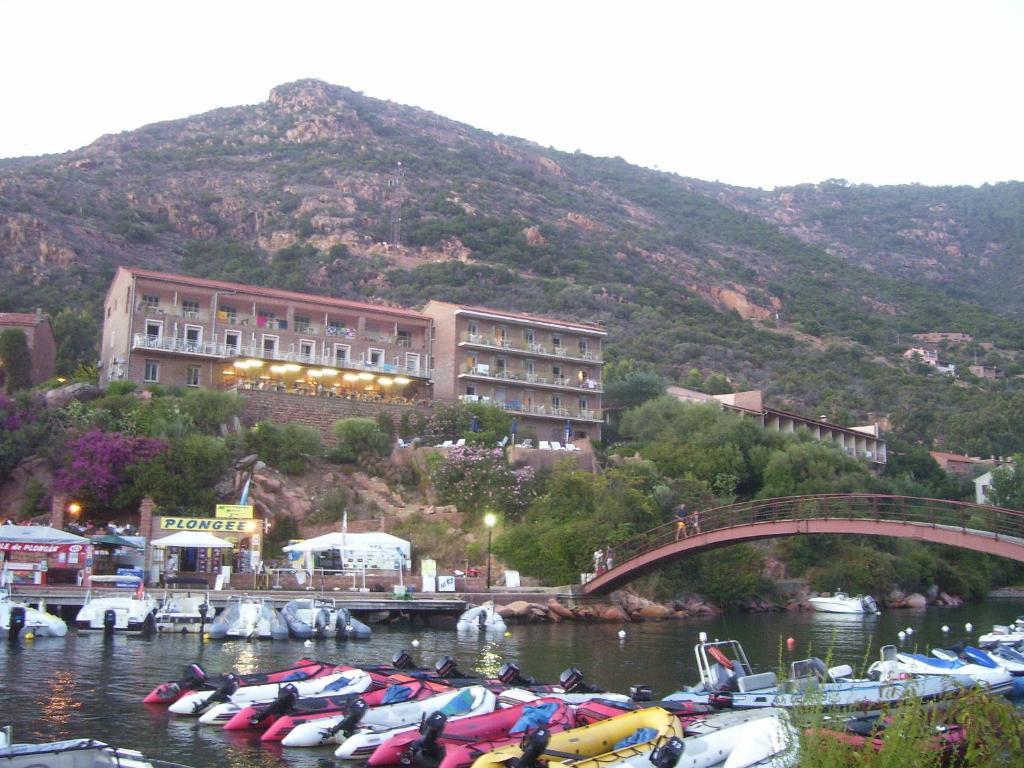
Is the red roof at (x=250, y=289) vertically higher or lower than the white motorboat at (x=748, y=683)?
higher

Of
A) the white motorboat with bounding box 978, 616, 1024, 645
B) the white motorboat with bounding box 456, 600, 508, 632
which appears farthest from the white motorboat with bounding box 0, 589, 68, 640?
the white motorboat with bounding box 978, 616, 1024, 645

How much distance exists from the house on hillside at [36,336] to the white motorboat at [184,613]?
34.4 meters

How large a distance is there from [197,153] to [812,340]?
98609 mm

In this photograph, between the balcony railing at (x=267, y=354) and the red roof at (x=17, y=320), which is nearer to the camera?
the balcony railing at (x=267, y=354)

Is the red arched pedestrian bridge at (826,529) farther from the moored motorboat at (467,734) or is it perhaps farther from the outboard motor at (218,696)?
the outboard motor at (218,696)

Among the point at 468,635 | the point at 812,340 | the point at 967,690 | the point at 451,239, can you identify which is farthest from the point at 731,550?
the point at 451,239

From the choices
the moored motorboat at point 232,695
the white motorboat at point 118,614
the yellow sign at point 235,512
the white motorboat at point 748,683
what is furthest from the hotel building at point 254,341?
the white motorboat at point 748,683

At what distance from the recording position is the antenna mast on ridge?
14125cm

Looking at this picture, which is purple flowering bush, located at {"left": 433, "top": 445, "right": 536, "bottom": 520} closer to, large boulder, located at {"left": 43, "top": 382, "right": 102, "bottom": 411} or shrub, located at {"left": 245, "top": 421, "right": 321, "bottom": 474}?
shrub, located at {"left": 245, "top": 421, "right": 321, "bottom": 474}

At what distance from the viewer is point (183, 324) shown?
212 ft

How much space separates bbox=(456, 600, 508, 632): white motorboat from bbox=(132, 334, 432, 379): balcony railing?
29.7m

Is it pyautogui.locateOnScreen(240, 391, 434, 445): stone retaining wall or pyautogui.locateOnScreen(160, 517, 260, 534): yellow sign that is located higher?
pyautogui.locateOnScreen(240, 391, 434, 445): stone retaining wall

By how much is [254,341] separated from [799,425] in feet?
137

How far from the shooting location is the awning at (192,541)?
42.3 m
